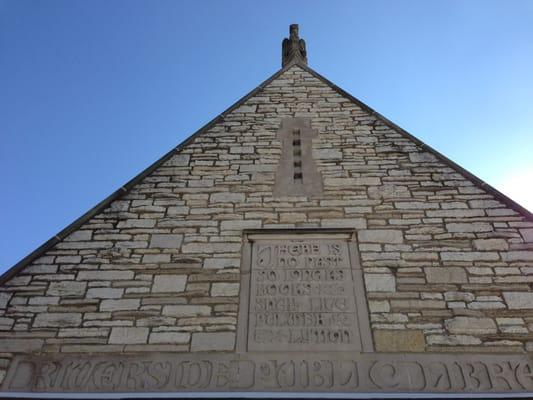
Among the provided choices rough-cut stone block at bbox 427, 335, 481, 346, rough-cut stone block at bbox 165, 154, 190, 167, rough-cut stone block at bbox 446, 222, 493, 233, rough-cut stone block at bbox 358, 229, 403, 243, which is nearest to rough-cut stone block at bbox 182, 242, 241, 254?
rough-cut stone block at bbox 358, 229, 403, 243

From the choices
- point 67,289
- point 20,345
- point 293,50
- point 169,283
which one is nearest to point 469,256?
point 169,283

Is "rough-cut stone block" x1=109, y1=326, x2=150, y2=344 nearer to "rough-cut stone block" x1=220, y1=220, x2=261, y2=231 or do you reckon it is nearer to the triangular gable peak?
the triangular gable peak

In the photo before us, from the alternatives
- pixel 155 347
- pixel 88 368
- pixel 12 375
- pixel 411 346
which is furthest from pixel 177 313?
pixel 411 346

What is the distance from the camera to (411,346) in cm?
392

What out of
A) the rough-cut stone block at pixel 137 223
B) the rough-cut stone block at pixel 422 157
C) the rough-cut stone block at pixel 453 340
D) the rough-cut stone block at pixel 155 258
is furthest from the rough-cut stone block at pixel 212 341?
the rough-cut stone block at pixel 422 157

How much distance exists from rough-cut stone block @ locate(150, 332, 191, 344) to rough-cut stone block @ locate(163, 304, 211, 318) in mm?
177

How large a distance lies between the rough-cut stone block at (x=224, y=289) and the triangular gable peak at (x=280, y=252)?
0.03ft

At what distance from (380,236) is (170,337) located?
2072 millimetres

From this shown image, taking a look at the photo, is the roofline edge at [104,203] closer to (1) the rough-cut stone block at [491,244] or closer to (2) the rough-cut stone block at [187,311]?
(2) the rough-cut stone block at [187,311]

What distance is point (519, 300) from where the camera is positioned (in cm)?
423

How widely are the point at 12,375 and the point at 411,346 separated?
294 centimetres

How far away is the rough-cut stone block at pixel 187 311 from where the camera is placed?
166 inches

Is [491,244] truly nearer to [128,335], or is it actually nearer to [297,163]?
[297,163]

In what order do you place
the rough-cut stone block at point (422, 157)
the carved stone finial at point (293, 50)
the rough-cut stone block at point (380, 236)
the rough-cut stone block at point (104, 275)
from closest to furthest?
the rough-cut stone block at point (104, 275), the rough-cut stone block at point (380, 236), the rough-cut stone block at point (422, 157), the carved stone finial at point (293, 50)
